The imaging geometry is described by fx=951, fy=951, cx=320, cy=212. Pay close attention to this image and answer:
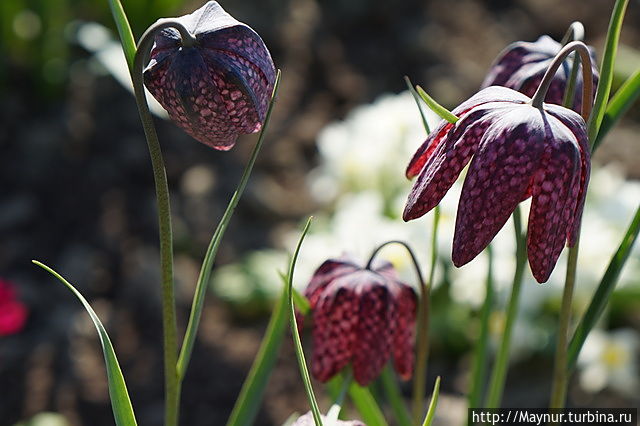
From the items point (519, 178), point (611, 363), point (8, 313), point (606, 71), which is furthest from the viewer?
point (611, 363)

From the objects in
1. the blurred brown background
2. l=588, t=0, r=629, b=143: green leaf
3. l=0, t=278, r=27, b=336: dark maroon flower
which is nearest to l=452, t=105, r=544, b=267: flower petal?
l=588, t=0, r=629, b=143: green leaf

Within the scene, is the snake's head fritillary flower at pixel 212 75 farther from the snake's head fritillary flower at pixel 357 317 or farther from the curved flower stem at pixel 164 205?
the snake's head fritillary flower at pixel 357 317

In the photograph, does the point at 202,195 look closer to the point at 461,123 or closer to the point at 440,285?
the point at 440,285

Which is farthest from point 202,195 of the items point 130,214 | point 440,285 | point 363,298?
point 363,298

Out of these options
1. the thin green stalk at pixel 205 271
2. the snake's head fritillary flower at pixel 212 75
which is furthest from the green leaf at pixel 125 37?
the thin green stalk at pixel 205 271

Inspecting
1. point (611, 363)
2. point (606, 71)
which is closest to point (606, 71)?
point (606, 71)

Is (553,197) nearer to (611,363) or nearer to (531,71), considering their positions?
(531,71)
